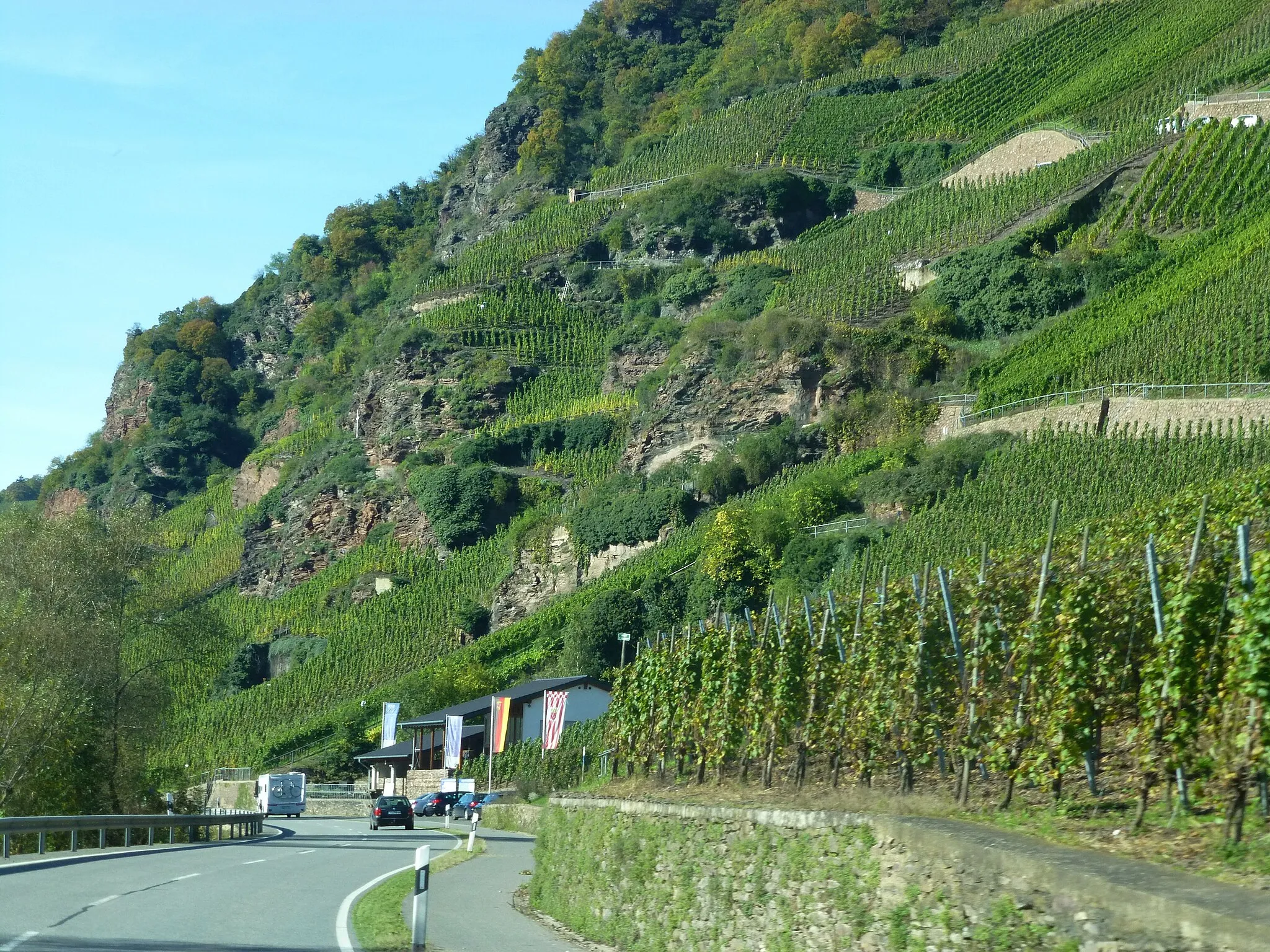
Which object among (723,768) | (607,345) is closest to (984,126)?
(607,345)

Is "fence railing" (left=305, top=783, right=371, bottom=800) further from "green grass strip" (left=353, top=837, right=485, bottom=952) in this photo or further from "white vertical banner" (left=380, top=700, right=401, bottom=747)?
"green grass strip" (left=353, top=837, right=485, bottom=952)

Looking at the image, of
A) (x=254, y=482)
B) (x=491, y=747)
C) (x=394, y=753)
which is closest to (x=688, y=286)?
(x=254, y=482)

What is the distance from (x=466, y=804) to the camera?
49.9 meters

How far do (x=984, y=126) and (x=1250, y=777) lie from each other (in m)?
97.3

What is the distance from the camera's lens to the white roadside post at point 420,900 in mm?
11633

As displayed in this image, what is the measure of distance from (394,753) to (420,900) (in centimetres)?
5204

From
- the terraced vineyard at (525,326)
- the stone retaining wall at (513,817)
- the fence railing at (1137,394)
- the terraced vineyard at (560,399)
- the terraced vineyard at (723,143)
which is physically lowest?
the stone retaining wall at (513,817)

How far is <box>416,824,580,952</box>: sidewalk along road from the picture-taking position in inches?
550

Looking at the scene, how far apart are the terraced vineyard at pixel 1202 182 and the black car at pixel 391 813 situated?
150 ft

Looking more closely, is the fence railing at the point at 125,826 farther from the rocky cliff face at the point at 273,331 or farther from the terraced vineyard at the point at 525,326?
the rocky cliff face at the point at 273,331

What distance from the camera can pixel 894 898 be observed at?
8.88 meters

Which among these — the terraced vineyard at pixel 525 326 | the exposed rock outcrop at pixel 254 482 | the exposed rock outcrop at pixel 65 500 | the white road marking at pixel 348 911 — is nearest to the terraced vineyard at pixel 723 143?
the terraced vineyard at pixel 525 326

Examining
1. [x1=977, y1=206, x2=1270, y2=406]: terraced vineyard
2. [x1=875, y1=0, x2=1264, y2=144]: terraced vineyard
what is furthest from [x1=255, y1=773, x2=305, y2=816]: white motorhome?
[x1=875, y1=0, x2=1264, y2=144]: terraced vineyard

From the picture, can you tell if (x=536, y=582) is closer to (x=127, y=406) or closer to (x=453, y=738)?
(x=453, y=738)
